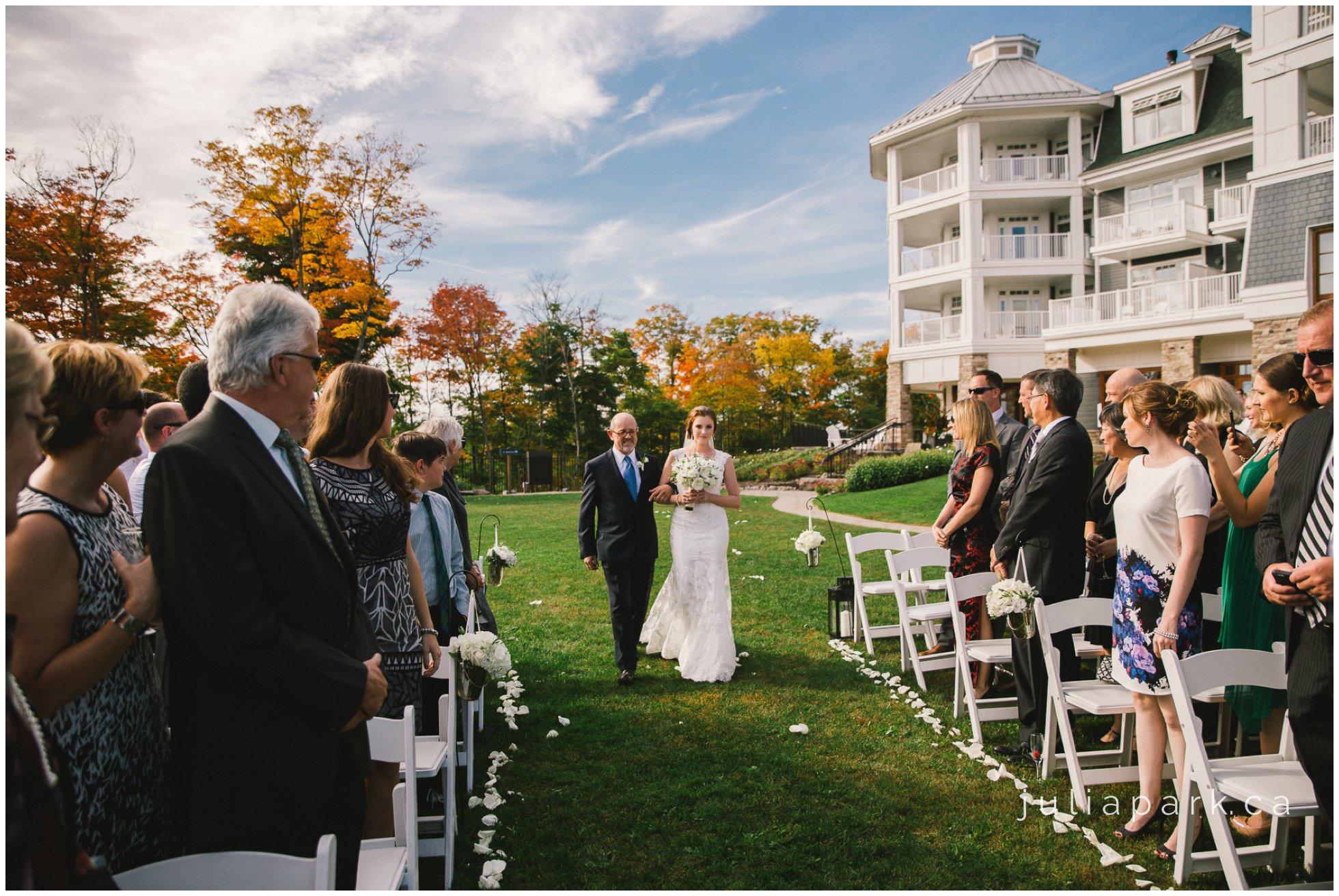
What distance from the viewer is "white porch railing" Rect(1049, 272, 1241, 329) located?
24.0m

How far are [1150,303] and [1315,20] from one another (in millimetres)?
8965

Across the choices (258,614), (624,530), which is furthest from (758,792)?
(258,614)

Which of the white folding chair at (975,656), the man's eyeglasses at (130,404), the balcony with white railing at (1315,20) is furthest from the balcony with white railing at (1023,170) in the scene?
the man's eyeglasses at (130,404)

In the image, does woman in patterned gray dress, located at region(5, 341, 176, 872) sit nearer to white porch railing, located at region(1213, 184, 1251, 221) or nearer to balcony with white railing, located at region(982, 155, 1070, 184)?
white porch railing, located at region(1213, 184, 1251, 221)

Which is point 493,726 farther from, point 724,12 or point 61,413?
point 724,12

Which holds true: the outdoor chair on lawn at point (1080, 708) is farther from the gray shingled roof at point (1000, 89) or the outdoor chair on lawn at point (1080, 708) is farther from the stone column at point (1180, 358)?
the gray shingled roof at point (1000, 89)

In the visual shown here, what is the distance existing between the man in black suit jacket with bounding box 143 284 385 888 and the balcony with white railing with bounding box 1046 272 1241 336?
27.2m

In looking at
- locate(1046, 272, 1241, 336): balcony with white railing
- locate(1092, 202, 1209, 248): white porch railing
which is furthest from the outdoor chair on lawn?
locate(1092, 202, 1209, 248): white porch railing

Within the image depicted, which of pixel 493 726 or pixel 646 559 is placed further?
pixel 646 559

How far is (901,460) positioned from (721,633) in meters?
18.9

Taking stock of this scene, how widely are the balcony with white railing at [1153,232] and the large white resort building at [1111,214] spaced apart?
3.0 inches

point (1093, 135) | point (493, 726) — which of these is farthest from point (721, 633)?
point (1093, 135)

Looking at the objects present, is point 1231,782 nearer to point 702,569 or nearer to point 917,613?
point 917,613

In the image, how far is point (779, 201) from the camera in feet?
54.7
